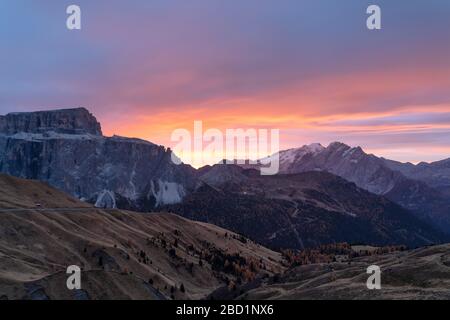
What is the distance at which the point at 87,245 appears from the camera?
194 metres

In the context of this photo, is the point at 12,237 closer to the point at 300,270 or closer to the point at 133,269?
the point at 133,269

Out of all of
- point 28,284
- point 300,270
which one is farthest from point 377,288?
point 28,284

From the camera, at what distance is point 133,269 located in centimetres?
18438
